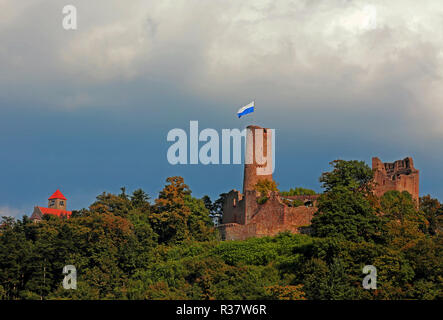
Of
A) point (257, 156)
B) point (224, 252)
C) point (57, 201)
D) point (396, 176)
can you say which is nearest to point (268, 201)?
point (224, 252)

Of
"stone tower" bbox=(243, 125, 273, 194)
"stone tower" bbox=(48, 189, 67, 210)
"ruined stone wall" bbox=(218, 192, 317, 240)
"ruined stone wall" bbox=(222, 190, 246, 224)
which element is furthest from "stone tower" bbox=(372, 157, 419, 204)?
"stone tower" bbox=(48, 189, 67, 210)

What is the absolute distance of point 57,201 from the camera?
14538cm

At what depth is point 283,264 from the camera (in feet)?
206

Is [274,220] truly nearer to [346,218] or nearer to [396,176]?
[346,218]

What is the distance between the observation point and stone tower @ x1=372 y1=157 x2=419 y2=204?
244ft

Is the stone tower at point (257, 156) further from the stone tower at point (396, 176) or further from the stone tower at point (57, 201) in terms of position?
the stone tower at point (57, 201)

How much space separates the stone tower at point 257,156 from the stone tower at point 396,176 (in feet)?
33.0

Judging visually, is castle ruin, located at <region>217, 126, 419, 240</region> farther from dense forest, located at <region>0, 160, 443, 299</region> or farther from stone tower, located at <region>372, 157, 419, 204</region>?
dense forest, located at <region>0, 160, 443, 299</region>

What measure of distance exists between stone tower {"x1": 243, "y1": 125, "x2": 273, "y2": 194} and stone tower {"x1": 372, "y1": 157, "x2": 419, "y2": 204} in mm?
10060

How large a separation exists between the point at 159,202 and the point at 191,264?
11.6m

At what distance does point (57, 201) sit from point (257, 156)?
73.1 metres
